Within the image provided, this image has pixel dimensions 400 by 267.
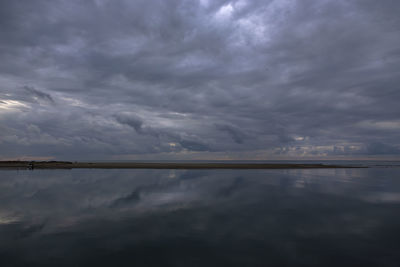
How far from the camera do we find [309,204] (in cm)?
2678

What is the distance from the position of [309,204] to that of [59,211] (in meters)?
28.1

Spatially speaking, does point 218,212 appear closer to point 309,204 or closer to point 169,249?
point 169,249

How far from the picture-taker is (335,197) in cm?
3155

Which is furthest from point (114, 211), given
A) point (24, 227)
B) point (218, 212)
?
point (218, 212)

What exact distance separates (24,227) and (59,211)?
4.95m

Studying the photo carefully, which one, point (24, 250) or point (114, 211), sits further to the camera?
point (114, 211)

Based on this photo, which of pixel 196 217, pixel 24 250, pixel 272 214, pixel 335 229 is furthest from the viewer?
pixel 272 214

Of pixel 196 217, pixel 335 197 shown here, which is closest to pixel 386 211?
pixel 335 197

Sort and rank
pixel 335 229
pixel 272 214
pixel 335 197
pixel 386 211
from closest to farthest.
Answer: pixel 335 229 → pixel 272 214 → pixel 386 211 → pixel 335 197

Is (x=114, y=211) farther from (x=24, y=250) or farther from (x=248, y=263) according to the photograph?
(x=248, y=263)

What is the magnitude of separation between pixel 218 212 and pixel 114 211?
10.7 m

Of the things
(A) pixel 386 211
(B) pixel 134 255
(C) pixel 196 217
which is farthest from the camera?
(A) pixel 386 211

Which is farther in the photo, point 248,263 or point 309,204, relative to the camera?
point 309,204

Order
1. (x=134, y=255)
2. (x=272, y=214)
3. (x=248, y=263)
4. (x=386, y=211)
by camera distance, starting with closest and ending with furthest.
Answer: (x=248, y=263), (x=134, y=255), (x=272, y=214), (x=386, y=211)
